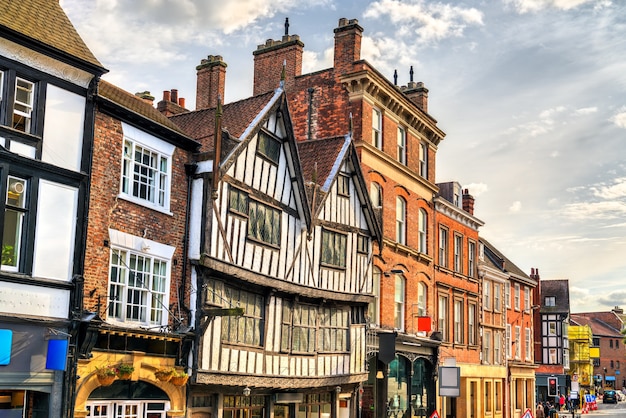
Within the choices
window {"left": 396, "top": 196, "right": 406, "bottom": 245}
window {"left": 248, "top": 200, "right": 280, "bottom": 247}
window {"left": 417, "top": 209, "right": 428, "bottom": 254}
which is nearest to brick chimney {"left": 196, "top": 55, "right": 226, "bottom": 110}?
window {"left": 396, "top": 196, "right": 406, "bottom": 245}

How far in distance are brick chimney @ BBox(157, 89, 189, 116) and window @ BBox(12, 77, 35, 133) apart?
1338cm

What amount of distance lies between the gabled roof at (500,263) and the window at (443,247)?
9038mm

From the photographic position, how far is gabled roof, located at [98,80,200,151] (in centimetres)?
1709

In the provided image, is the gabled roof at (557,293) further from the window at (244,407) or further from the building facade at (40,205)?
the building facade at (40,205)

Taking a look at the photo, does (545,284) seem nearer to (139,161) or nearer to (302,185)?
(302,185)

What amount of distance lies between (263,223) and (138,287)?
530cm

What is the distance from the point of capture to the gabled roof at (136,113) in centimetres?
1709

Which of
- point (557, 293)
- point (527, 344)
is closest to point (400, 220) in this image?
point (527, 344)

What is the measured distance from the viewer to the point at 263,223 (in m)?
22.0

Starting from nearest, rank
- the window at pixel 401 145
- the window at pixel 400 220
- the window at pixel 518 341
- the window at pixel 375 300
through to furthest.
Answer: the window at pixel 375 300 → the window at pixel 400 220 → the window at pixel 401 145 → the window at pixel 518 341

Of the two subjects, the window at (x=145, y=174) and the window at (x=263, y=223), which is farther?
the window at (x=263, y=223)

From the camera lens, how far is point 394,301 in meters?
31.4

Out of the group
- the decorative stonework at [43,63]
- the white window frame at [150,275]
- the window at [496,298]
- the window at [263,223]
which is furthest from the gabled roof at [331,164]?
the window at [496,298]

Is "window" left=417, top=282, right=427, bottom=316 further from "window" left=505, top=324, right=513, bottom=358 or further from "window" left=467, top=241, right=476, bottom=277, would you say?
"window" left=505, top=324, right=513, bottom=358
